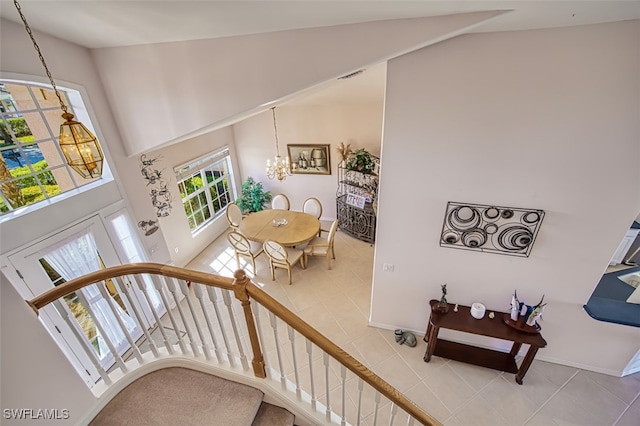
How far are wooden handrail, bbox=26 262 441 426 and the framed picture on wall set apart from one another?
5.23 m

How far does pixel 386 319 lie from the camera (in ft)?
12.6

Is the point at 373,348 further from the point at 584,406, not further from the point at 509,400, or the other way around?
the point at 584,406

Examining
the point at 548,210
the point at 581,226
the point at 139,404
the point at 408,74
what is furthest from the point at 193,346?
the point at 581,226

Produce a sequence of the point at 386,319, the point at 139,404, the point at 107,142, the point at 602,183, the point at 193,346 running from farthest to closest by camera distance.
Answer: the point at 386,319 → the point at 107,142 → the point at 602,183 → the point at 193,346 → the point at 139,404

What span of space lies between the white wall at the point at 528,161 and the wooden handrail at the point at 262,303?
196 cm

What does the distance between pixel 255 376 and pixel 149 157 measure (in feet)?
13.5

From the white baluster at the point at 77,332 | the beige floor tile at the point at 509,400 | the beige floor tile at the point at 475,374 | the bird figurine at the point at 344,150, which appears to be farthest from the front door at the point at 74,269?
the bird figurine at the point at 344,150

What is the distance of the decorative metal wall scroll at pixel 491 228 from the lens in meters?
2.73

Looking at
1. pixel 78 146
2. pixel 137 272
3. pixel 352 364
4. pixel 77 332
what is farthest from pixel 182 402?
pixel 78 146

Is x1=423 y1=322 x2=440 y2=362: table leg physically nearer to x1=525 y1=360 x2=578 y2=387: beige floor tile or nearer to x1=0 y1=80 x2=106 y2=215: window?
x1=525 y1=360 x2=578 y2=387: beige floor tile

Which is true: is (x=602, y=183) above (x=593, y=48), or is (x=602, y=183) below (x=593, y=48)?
below

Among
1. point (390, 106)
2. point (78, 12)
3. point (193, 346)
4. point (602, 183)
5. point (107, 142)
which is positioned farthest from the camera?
point (107, 142)

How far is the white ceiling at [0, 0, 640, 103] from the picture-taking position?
5.46 feet

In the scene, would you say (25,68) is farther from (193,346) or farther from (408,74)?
(408,74)
